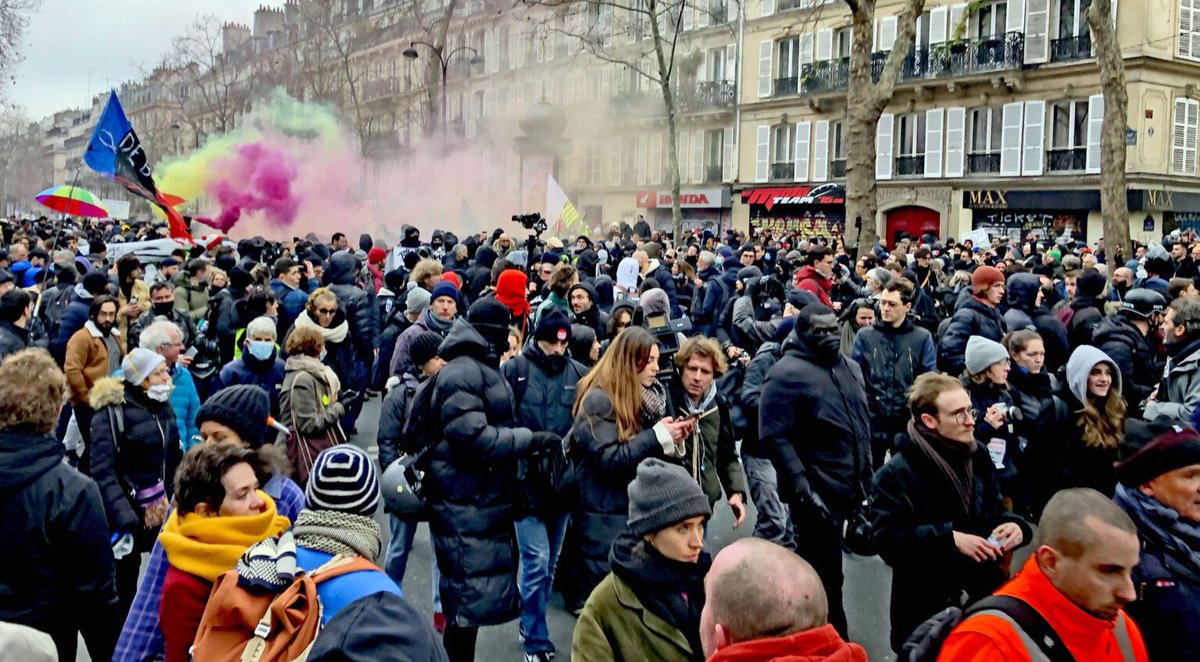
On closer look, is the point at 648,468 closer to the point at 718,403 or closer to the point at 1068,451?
the point at 718,403

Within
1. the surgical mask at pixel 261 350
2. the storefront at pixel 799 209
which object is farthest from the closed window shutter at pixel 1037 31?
the surgical mask at pixel 261 350

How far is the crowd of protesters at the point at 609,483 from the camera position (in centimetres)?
241

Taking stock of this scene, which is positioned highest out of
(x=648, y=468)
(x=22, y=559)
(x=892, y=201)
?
(x=892, y=201)

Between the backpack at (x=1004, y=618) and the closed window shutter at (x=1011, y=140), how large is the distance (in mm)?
27451

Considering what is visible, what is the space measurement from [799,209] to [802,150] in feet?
6.63

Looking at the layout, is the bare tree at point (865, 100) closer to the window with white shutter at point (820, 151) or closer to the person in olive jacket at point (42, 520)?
the person in olive jacket at point (42, 520)

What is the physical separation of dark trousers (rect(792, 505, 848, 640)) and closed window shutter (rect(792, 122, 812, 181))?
98.4 feet

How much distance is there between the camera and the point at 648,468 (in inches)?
118

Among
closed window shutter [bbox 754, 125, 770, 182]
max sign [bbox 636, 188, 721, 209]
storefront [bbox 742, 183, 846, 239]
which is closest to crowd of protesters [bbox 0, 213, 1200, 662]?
storefront [bbox 742, 183, 846, 239]

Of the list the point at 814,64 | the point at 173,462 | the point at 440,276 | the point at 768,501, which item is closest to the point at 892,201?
the point at 814,64

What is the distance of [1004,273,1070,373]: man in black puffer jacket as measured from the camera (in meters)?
7.12

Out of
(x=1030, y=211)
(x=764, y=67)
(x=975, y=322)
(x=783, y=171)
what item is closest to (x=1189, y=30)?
(x=1030, y=211)

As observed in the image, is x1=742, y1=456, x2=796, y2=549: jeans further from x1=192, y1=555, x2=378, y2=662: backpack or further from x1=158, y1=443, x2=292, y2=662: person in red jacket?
Answer: x1=192, y1=555, x2=378, y2=662: backpack

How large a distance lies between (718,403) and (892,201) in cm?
2716
